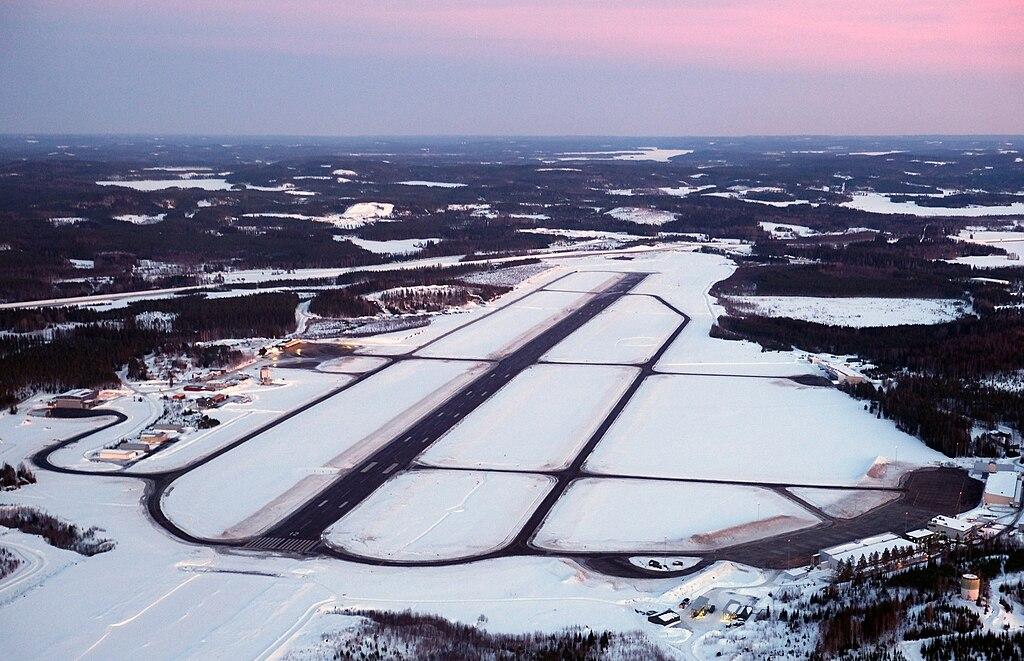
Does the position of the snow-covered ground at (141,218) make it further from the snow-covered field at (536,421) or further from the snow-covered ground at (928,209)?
the snow-covered ground at (928,209)

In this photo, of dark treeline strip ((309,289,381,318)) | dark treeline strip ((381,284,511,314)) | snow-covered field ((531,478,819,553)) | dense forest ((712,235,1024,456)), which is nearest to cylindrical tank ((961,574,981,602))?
snow-covered field ((531,478,819,553))

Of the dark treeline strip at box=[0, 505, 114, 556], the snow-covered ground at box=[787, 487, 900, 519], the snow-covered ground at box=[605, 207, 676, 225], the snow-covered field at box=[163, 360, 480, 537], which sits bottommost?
the snow-covered field at box=[163, 360, 480, 537]

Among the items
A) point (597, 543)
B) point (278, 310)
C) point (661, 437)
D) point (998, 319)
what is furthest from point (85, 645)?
point (998, 319)

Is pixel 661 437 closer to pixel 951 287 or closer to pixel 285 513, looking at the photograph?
pixel 285 513

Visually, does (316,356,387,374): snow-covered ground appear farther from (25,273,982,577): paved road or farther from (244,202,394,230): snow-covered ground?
(244,202,394,230): snow-covered ground

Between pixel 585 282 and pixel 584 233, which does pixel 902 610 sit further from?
pixel 584 233

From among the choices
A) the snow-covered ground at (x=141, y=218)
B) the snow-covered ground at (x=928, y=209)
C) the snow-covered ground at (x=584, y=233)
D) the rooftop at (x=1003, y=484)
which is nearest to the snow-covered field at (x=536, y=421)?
the rooftop at (x=1003, y=484)
